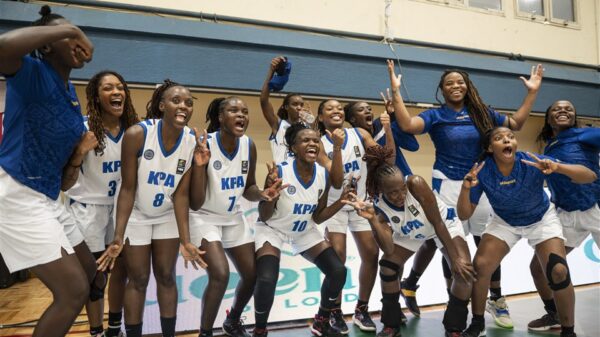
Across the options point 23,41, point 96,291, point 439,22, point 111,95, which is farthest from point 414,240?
point 439,22

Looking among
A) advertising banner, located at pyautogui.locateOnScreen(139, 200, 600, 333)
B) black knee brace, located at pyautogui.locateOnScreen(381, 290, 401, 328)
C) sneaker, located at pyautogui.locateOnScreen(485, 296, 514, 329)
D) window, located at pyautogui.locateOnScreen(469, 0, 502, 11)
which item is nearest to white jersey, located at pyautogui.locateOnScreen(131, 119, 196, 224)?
advertising banner, located at pyautogui.locateOnScreen(139, 200, 600, 333)

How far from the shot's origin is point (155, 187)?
3.09m

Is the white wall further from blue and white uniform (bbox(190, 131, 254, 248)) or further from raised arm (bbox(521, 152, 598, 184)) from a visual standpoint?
raised arm (bbox(521, 152, 598, 184))

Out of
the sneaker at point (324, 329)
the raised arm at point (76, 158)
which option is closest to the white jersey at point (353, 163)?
the sneaker at point (324, 329)

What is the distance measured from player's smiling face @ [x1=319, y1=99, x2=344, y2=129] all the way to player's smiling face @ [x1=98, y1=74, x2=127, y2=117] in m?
1.72

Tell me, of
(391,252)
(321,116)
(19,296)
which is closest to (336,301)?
(391,252)

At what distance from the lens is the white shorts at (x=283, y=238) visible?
355cm

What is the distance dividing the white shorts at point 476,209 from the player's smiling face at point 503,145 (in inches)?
16.4

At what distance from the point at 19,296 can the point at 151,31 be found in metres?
3.53

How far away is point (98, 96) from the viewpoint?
10.5ft

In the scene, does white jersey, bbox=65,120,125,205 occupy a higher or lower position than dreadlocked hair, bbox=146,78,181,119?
lower

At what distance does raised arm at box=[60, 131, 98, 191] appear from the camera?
103 inches

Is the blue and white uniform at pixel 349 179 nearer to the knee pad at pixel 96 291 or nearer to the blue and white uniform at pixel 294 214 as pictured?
the blue and white uniform at pixel 294 214

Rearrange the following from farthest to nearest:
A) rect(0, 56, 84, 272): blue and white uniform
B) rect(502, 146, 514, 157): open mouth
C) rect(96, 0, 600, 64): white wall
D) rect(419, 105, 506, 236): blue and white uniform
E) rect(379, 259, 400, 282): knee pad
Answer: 1. rect(96, 0, 600, 64): white wall
2. rect(419, 105, 506, 236): blue and white uniform
3. rect(379, 259, 400, 282): knee pad
4. rect(502, 146, 514, 157): open mouth
5. rect(0, 56, 84, 272): blue and white uniform
